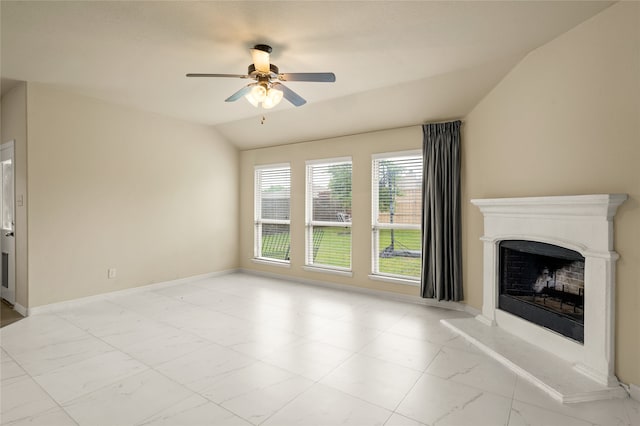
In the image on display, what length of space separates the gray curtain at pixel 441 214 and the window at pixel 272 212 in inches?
106

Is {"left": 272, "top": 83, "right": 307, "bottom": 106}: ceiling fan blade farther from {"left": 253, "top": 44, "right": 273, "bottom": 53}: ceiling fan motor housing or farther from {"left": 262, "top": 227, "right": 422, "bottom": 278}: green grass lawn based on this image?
{"left": 262, "top": 227, "right": 422, "bottom": 278}: green grass lawn

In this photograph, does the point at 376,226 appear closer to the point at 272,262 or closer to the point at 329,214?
the point at 329,214

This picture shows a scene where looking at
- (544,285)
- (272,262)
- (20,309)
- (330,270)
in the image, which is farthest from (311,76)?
(20,309)

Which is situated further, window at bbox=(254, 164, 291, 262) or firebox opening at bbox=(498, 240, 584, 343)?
window at bbox=(254, 164, 291, 262)

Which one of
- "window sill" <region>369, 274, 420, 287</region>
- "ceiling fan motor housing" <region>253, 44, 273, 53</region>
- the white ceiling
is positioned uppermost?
the white ceiling

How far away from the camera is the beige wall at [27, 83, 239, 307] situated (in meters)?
4.33

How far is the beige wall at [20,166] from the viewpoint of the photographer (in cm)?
422

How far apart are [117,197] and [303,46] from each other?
372 cm

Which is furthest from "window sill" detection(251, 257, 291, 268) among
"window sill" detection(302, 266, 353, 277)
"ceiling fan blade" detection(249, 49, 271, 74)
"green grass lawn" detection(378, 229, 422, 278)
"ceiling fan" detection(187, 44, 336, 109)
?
"ceiling fan blade" detection(249, 49, 271, 74)

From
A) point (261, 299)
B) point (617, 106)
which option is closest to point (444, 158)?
point (617, 106)

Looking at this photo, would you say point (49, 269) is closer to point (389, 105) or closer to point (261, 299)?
point (261, 299)

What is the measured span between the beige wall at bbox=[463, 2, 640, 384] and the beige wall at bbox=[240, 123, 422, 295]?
1.42 meters

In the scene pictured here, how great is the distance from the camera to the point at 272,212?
6.72 m

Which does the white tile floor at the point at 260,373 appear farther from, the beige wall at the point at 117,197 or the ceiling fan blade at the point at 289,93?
the ceiling fan blade at the point at 289,93
